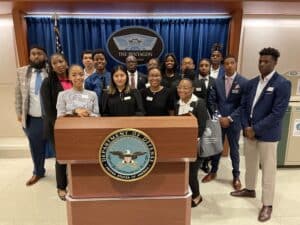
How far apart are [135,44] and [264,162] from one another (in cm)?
233

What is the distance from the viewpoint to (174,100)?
9.48ft

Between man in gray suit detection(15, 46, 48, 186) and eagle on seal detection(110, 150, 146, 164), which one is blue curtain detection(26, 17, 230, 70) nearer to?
man in gray suit detection(15, 46, 48, 186)

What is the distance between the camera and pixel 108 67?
4195mm

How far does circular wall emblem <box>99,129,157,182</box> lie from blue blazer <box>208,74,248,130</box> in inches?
66.2

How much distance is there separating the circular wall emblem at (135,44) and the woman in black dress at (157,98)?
51.7 inches

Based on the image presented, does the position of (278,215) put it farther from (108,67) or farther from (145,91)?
(108,67)

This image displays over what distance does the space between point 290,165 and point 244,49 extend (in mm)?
1708

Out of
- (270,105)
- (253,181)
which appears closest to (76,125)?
(270,105)

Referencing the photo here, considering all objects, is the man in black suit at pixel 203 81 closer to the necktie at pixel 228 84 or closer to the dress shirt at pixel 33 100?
the necktie at pixel 228 84

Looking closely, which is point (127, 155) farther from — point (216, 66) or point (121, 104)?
point (216, 66)

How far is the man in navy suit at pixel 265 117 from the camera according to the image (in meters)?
2.47

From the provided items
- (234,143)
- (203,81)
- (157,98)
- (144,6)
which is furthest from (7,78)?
(234,143)

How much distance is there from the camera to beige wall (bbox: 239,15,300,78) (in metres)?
4.23

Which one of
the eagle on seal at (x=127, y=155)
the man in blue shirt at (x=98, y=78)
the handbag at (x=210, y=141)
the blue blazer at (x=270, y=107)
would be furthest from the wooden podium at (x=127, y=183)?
the man in blue shirt at (x=98, y=78)
